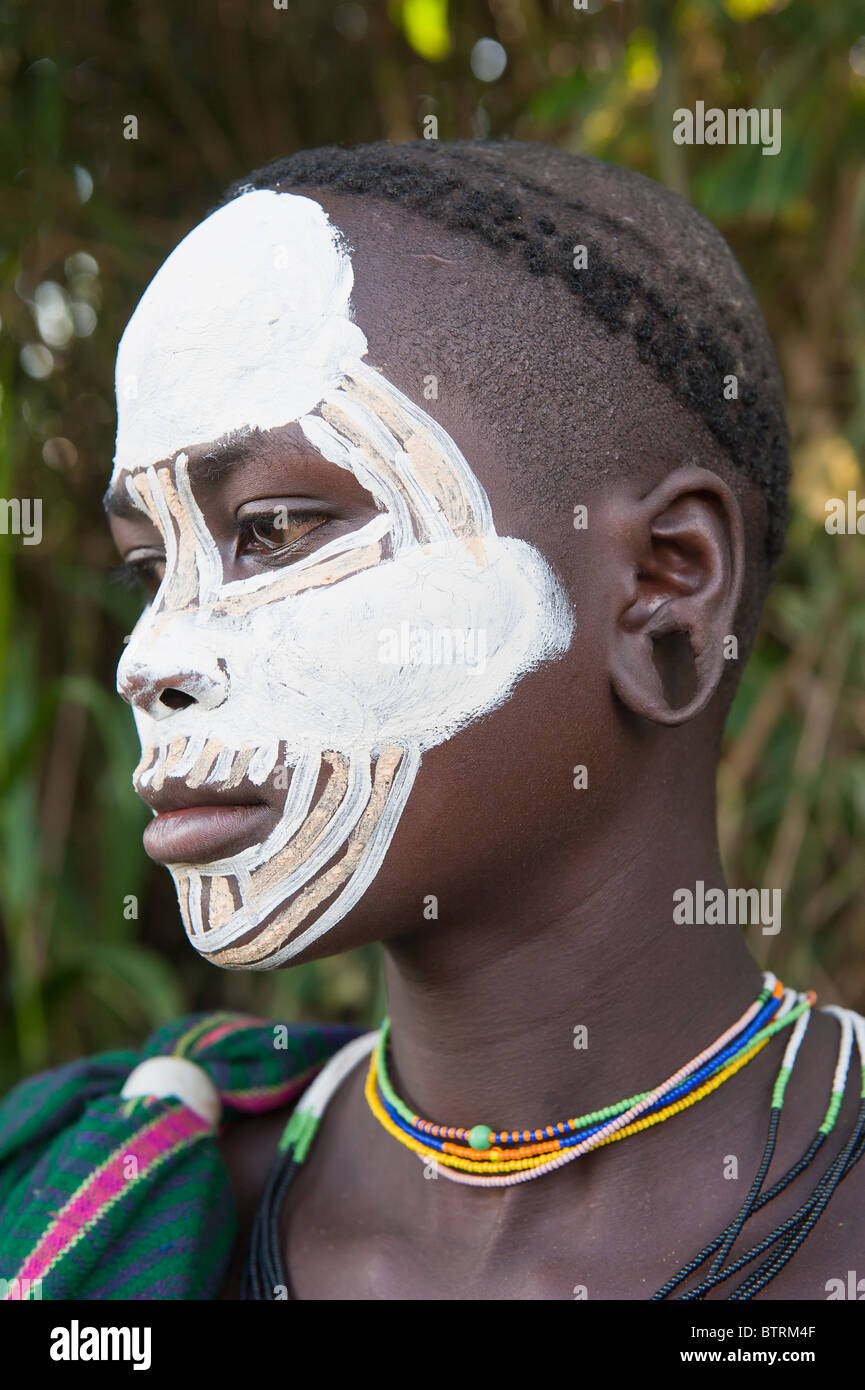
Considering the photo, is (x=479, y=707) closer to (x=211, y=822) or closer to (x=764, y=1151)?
(x=211, y=822)

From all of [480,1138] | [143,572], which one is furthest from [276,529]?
[480,1138]

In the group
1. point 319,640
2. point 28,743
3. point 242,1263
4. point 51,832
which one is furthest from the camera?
point 51,832

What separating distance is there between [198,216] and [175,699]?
2.76m

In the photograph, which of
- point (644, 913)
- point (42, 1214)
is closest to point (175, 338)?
point (644, 913)

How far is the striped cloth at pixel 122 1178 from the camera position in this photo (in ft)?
5.45

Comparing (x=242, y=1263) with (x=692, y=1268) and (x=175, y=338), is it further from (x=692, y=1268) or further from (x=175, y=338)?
(x=175, y=338)

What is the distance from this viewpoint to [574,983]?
161 centimetres

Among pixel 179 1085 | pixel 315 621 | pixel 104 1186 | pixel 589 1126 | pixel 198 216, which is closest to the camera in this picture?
pixel 315 621

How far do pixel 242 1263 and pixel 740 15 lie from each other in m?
2.72

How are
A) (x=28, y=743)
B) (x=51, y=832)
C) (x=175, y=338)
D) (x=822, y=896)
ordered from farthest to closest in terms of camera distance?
(x=51, y=832)
(x=822, y=896)
(x=28, y=743)
(x=175, y=338)

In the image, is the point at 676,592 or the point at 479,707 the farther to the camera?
the point at 676,592

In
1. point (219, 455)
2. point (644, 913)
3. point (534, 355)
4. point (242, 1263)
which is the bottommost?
point (242, 1263)

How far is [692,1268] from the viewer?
59.2 inches

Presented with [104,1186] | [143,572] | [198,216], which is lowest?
[104,1186]
